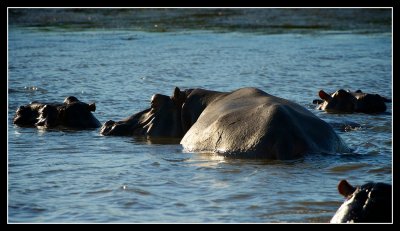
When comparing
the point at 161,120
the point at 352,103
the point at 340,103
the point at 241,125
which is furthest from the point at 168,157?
the point at 352,103

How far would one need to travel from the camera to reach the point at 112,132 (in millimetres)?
9055

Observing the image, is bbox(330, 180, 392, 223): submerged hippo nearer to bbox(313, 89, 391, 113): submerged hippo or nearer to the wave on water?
bbox(313, 89, 391, 113): submerged hippo

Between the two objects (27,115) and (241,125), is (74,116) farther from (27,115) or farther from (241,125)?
(241,125)

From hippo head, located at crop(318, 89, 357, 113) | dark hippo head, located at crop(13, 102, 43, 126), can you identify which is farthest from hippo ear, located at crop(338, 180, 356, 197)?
hippo head, located at crop(318, 89, 357, 113)

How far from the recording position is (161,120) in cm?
886

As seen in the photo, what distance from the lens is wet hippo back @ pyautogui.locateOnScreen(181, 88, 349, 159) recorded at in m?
7.11

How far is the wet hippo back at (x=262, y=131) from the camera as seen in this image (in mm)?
7109

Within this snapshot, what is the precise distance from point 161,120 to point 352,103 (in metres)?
3.49

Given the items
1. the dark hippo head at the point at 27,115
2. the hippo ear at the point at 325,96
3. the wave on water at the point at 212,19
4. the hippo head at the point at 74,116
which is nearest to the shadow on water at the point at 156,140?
the hippo head at the point at 74,116

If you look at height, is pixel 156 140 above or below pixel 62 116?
below

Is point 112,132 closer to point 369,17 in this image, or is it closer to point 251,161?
point 251,161

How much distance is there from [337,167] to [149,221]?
208cm

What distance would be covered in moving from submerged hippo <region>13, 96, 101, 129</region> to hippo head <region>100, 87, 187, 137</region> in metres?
0.81

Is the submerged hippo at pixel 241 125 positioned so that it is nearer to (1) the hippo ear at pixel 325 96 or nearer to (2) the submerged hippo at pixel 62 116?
(2) the submerged hippo at pixel 62 116
